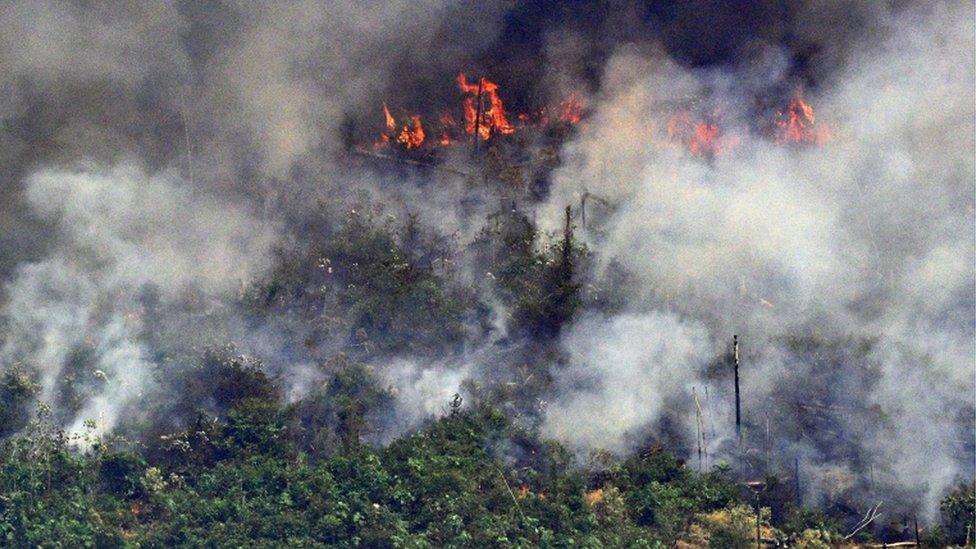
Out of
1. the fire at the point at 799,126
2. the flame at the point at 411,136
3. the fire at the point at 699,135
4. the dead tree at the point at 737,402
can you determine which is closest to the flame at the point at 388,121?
the flame at the point at 411,136

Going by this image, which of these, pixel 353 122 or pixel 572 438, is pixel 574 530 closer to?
pixel 572 438

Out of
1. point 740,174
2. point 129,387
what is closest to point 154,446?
point 129,387

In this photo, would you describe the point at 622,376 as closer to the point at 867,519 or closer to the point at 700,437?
the point at 700,437

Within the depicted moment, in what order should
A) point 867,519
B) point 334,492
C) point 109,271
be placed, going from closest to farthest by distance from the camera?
point 867,519, point 334,492, point 109,271

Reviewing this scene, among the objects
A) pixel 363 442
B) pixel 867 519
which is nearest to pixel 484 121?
pixel 363 442

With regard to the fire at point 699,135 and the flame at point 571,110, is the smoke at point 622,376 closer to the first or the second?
the fire at point 699,135

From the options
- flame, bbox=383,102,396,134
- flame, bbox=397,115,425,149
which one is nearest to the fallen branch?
flame, bbox=397,115,425,149
